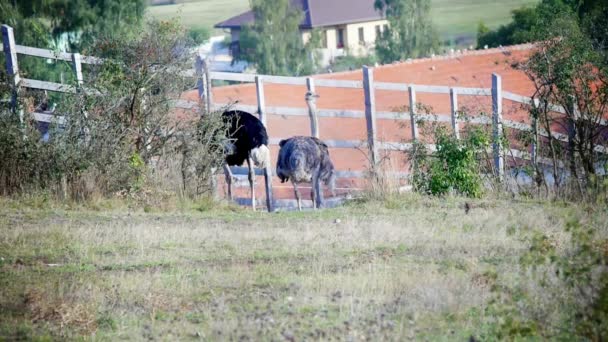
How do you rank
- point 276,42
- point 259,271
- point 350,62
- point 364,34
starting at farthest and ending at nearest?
1. point 364,34
2. point 350,62
3. point 276,42
4. point 259,271

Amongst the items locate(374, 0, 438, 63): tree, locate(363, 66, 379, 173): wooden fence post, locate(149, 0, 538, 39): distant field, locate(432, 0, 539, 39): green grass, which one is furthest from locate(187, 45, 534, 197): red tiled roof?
locate(432, 0, 539, 39): green grass

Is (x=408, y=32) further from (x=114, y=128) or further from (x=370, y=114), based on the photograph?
(x=114, y=128)

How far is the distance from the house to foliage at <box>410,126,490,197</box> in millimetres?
64887

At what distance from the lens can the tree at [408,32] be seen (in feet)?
250

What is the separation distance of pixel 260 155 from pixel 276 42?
57.3 meters

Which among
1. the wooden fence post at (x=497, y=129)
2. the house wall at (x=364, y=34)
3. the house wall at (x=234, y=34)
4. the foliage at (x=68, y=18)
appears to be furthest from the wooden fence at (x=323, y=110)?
the house wall at (x=234, y=34)

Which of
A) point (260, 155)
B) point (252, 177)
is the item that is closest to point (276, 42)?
point (252, 177)

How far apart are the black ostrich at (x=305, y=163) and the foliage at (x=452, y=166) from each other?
1563 mm

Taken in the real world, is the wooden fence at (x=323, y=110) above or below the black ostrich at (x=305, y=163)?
above

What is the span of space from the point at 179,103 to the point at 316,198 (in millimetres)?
2702

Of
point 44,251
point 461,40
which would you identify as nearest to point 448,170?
point 44,251

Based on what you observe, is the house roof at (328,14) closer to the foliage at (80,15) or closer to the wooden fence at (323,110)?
the foliage at (80,15)

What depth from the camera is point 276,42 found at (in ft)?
242

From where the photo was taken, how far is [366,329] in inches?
321
